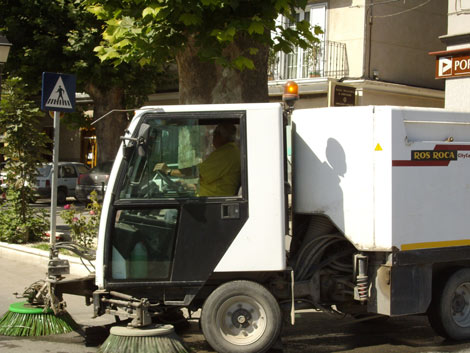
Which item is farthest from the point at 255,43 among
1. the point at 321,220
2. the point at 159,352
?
the point at 159,352

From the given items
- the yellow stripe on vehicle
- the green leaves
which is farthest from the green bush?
the yellow stripe on vehicle

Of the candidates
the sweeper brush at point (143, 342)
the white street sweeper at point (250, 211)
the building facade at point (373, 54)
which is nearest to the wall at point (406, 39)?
the building facade at point (373, 54)

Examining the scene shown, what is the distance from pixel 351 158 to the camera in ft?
20.2

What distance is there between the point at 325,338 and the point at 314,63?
14.3m

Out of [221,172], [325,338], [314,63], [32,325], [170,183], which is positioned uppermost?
[314,63]

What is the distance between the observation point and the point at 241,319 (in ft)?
20.0

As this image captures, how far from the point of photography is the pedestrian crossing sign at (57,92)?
8664mm

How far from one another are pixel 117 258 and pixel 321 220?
77.5 inches

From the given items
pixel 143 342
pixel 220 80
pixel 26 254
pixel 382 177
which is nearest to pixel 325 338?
pixel 382 177

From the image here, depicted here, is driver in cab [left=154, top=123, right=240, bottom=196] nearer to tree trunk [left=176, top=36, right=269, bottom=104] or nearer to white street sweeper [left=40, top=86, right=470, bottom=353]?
white street sweeper [left=40, top=86, right=470, bottom=353]

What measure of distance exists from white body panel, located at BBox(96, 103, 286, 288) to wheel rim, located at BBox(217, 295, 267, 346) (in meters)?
0.32

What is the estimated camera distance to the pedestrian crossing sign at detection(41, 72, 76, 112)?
28.4 ft

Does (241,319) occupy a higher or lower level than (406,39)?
lower

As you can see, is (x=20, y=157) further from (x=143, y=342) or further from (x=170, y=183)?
(x=143, y=342)
